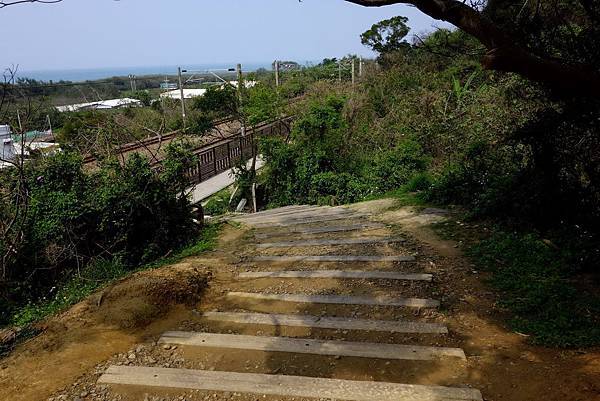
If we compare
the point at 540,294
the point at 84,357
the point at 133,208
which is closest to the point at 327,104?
the point at 133,208

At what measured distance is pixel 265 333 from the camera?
11.7 feet

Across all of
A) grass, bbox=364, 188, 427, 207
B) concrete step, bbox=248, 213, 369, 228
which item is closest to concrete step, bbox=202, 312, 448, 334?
concrete step, bbox=248, 213, 369, 228

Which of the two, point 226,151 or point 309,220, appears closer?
point 309,220

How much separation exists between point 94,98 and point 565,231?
33.9 ft

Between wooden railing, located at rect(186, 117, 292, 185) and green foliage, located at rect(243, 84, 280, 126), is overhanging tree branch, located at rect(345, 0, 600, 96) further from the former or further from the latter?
wooden railing, located at rect(186, 117, 292, 185)

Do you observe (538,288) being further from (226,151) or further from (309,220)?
(226,151)

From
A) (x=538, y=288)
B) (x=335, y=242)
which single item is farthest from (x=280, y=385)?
(x=335, y=242)

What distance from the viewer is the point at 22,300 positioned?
5988 mm

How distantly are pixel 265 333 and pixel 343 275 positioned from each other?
53.1 inches

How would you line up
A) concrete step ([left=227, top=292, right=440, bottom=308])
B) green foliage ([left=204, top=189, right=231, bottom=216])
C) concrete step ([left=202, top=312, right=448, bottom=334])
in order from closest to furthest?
1. concrete step ([left=202, top=312, right=448, bottom=334])
2. concrete step ([left=227, top=292, right=440, bottom=308])
3. green foliage ([left=204, top=189, right=231, bottom=216])

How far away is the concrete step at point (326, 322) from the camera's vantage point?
3453mm

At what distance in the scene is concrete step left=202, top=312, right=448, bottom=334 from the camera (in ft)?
11.3

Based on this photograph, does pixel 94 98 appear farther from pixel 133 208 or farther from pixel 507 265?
pixel 507 265

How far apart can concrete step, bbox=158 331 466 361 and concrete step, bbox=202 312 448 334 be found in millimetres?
254
